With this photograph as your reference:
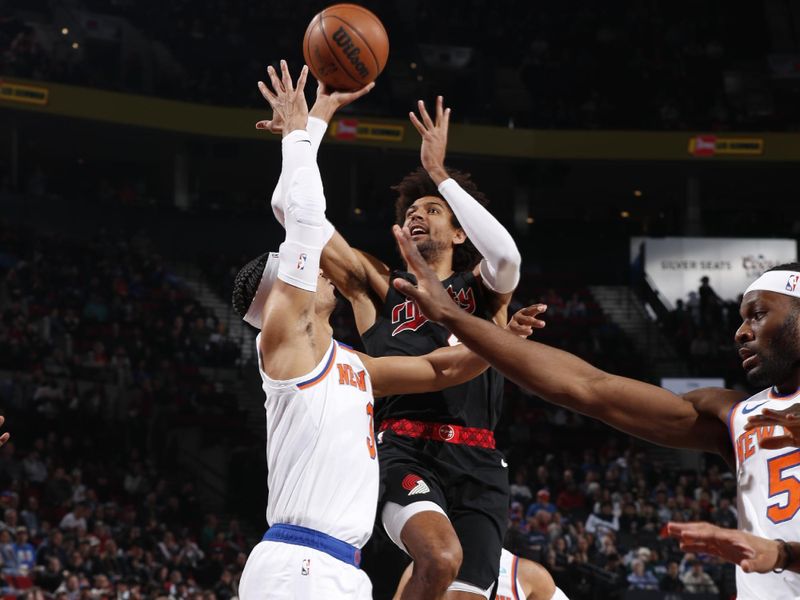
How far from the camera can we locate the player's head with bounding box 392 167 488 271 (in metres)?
6.68

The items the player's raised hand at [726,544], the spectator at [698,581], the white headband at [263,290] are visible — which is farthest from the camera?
the spectator at [698,581]

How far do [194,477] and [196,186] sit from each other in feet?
42.5

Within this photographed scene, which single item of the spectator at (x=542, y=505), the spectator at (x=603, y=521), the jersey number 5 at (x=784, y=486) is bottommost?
the spectator at (x=603, y=521)

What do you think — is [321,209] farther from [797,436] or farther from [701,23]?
[701,23]

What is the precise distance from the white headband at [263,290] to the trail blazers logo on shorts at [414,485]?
1.37 meters

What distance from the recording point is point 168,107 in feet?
89.8

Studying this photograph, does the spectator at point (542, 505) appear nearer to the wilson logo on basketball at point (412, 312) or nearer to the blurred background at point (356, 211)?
the blurred background at point (356, 211)

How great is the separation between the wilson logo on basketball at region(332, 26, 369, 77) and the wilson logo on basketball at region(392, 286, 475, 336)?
4.37 feet

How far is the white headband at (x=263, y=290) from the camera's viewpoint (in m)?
4.90

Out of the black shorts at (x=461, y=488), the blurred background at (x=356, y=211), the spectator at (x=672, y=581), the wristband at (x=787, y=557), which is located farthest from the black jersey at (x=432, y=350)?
the blurred background at (x=356, y=211)

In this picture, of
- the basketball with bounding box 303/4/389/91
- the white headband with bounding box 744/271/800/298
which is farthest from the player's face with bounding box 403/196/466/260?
the white headband with bounding box 744/271/800/298

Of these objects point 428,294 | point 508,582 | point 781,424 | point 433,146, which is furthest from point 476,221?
point 781,424

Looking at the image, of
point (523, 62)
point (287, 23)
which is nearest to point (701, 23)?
point (523, 62)

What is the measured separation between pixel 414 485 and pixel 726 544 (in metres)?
2.89
